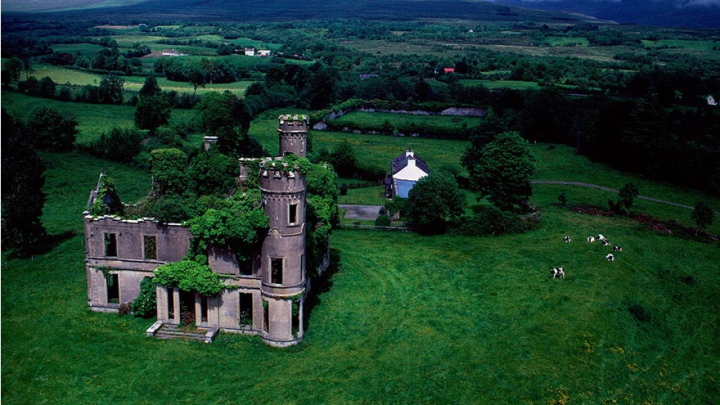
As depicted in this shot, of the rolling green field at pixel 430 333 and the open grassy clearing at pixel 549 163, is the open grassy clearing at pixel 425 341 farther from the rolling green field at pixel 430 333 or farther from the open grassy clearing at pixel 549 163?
the open grassy clearing at pixel 549 163

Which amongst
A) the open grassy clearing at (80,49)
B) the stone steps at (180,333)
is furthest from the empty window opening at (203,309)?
the open grassy clearing at (80,49)

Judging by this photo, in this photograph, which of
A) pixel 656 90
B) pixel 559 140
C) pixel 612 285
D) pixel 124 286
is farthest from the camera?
pixel 656 90

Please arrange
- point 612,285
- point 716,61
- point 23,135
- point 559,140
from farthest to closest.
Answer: point 716,61, point 559,140, point 23,135, point 612,285

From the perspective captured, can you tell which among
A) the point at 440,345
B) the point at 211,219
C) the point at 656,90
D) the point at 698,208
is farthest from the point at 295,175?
the point at 656,90

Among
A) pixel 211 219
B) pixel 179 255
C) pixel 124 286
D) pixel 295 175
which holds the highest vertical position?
pixel 295 175

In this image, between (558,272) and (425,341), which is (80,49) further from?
(425,341)

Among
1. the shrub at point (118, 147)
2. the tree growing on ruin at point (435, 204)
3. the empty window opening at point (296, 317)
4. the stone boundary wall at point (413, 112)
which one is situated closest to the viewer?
the empty window opening at point (296, 317)

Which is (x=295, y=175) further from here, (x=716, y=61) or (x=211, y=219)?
(x=716, y=61)

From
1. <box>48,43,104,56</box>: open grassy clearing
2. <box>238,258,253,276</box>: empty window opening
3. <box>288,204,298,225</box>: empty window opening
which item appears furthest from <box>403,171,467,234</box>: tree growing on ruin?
<box>48,43,104,56</box>: open grassy clearing
